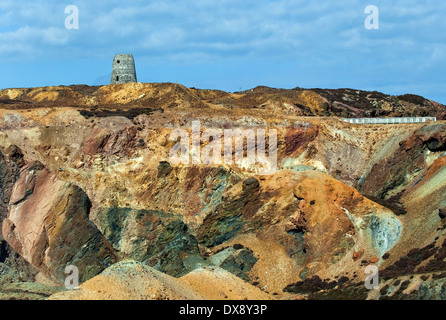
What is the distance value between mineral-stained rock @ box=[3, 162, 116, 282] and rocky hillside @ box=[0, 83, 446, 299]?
0.13 meters

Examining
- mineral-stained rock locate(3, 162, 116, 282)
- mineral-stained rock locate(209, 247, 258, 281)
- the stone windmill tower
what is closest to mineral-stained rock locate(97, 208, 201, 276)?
mineral-stained rock locate(209, 247, 258, 281)

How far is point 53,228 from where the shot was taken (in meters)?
74.1

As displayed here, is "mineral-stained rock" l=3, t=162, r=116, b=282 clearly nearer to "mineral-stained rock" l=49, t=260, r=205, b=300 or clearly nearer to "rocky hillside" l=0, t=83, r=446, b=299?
"rocky hillside" l=0, t=83, r=446, b=299

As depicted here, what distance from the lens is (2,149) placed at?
81250 millimetres

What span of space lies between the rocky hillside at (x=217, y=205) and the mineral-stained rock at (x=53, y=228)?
0.43 ft

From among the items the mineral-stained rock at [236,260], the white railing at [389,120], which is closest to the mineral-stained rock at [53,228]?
the mineral-stained rock at [236,260]

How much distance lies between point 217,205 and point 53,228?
55.0 feet

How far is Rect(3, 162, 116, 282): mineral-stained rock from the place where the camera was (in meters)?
71.8

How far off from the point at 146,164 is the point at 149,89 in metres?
24.0

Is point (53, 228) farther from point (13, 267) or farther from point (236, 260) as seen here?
point (236, 260)

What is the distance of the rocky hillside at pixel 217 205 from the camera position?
65.3 m

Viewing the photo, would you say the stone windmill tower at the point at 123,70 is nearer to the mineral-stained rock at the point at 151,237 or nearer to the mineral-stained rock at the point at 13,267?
the mineral-stained rock at the point at 151,237

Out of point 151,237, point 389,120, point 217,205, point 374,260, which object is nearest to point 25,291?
point 151,237
